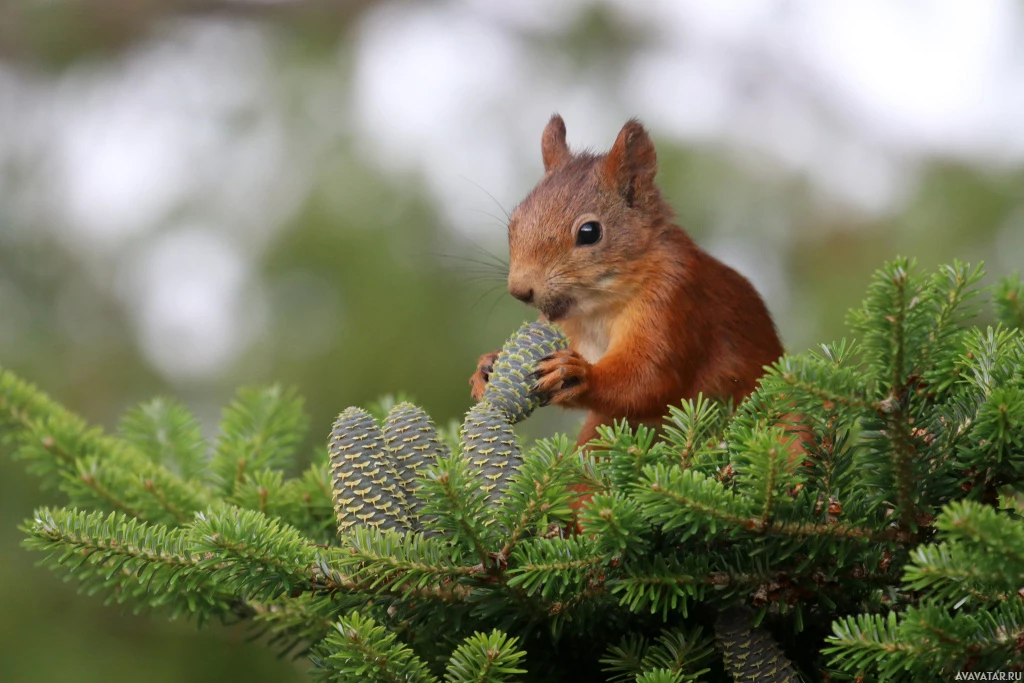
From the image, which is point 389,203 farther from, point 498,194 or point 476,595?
point 476,595

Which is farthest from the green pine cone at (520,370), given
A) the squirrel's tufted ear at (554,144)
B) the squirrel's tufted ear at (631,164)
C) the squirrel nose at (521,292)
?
the squirrel's tufted ear at (554,144)

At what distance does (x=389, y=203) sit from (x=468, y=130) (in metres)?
0.33

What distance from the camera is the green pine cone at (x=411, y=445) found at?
87 cm

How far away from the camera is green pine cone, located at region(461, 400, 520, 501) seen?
Result: 850 mm

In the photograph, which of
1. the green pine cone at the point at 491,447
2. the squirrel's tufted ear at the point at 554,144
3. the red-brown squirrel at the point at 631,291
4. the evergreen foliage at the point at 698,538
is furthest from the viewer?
the squirrel's tufted ear at the point at 554,144

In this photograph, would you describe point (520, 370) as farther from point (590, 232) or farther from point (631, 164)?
point (631, 164)

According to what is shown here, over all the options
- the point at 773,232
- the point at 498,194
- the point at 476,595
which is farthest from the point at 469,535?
the point at 773,232

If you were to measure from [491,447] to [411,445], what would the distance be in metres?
0.08

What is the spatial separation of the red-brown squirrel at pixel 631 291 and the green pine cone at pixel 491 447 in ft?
0.93

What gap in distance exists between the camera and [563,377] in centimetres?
105

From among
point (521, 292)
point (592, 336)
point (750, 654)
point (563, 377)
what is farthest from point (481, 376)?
point (750, 654)

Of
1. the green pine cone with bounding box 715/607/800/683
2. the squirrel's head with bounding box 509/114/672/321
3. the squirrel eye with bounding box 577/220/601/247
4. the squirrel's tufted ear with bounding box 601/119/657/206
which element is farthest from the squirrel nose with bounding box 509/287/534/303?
the green pine cone with bounding box 715/607/800/683

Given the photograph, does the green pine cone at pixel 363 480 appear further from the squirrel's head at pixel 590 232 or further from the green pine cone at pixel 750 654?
the squirrel's head at pixel 590 232

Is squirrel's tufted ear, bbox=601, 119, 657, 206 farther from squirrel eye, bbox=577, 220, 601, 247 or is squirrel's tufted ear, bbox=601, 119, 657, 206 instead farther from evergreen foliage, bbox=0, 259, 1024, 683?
evergreen foliage, bbox=0, 259, 1024, 683
